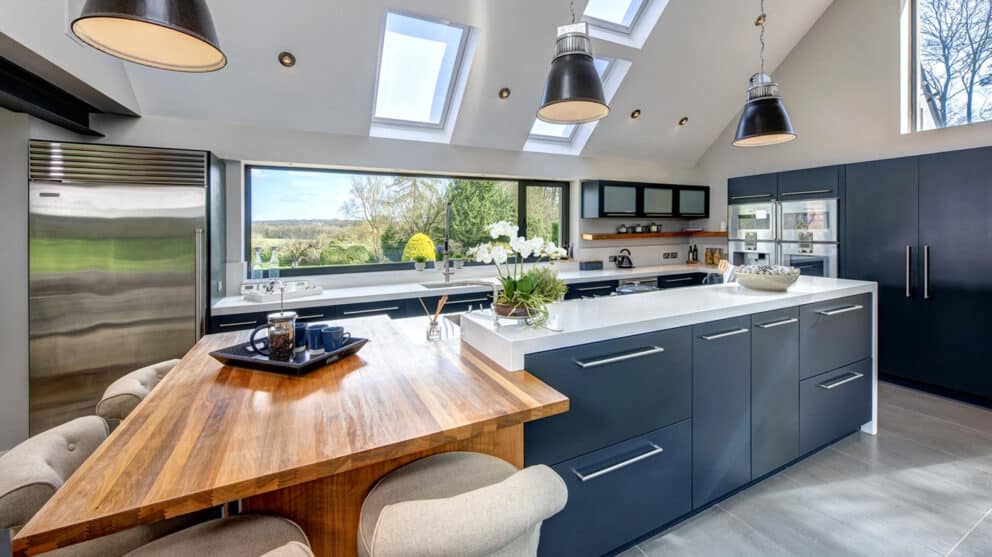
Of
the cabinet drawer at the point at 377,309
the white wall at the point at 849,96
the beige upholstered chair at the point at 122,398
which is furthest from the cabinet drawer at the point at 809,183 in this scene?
the beige upholstered chair at the point at 122,398

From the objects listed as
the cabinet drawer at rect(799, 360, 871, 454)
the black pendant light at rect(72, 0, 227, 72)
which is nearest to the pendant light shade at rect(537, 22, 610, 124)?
the black pendant light at rect(72, 0, 227, 72)

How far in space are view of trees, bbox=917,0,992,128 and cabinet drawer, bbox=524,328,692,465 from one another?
4055 millimetres

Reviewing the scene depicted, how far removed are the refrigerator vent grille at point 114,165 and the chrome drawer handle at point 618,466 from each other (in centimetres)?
295

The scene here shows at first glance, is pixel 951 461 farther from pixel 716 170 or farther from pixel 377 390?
pixel 716 170

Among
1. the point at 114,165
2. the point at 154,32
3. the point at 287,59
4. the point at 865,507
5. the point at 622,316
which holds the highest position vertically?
the point at 287,59

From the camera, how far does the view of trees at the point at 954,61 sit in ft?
12.0

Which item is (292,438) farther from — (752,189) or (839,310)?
(752,189)

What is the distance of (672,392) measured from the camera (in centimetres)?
191

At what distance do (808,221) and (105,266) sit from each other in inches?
236

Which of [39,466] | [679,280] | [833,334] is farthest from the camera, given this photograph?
[679,280]

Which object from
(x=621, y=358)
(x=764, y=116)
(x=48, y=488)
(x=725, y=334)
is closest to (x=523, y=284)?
(x=621, y=358)

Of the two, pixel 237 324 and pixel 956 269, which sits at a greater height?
pixel 956 269

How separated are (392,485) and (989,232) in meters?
4.71

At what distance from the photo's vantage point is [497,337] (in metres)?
1.63
